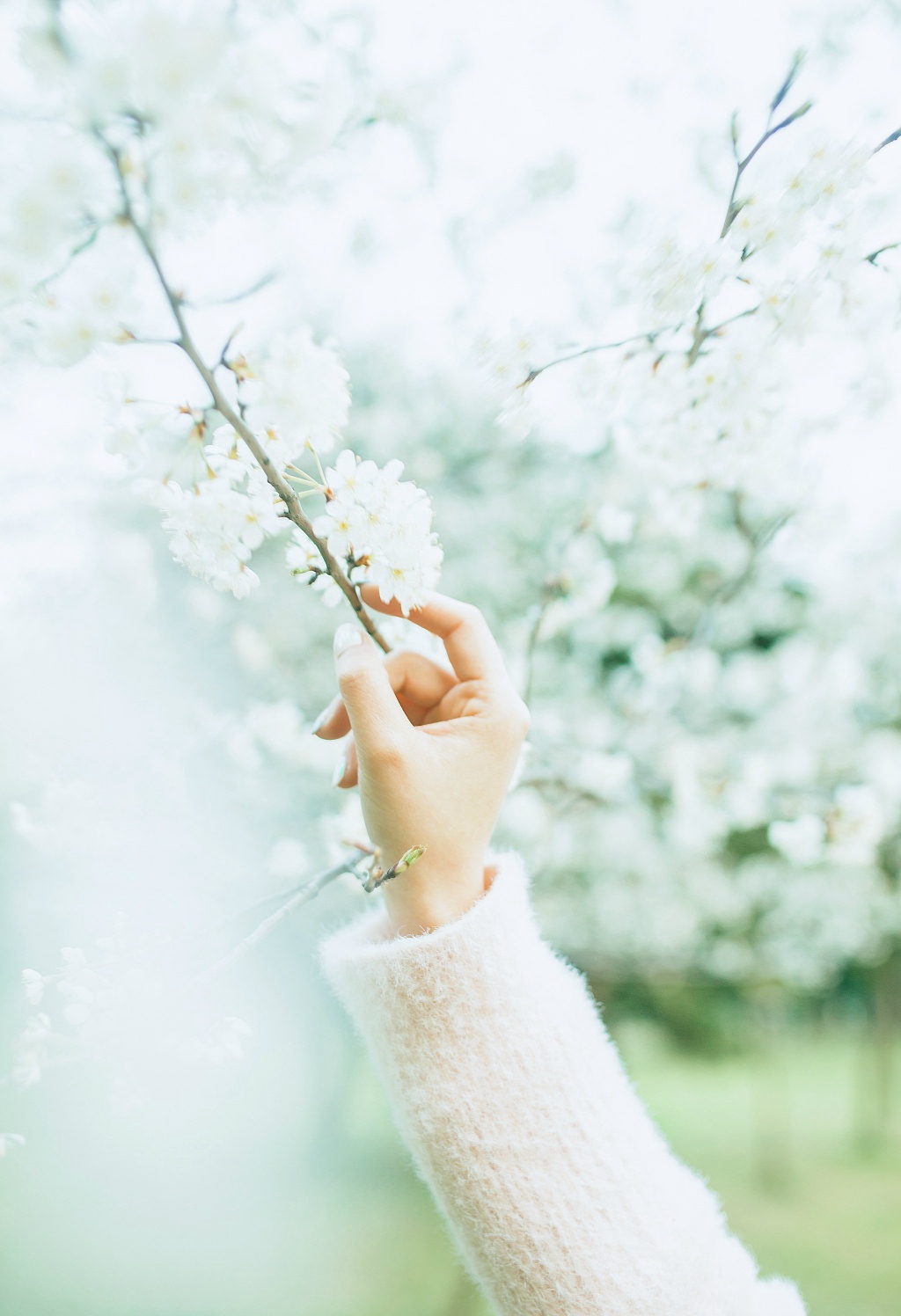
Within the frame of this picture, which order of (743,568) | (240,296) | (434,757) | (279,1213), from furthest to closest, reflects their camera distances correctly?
(279,1213)
(743,568)
(434,757)
(240,296)

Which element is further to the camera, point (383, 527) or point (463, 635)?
point (463, 635)

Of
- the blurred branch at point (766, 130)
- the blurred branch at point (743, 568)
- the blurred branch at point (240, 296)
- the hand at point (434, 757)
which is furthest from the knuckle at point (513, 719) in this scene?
the blurred branch at point (743, 568)

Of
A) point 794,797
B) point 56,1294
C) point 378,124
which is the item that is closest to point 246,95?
point 378,124

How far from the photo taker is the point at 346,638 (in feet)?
2.12

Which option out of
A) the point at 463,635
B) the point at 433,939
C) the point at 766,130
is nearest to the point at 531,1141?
the point at 433,939

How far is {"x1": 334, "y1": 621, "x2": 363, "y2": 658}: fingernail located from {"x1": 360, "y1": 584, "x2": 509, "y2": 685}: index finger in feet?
0.13

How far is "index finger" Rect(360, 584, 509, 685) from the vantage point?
0.63 meters

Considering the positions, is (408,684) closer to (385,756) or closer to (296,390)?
(385,756)

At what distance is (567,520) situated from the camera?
2.75 metres

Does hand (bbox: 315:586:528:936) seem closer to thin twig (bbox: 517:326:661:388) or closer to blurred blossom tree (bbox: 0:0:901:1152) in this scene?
blurred blossom tree (bbox: 0:0:901:1152)

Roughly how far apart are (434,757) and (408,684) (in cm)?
14

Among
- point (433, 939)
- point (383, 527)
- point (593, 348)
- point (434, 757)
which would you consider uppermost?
point (593, 348)

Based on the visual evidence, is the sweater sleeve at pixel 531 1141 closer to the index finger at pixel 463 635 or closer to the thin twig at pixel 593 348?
the index finger at pixel 463 635

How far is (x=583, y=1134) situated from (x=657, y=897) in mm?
4337
